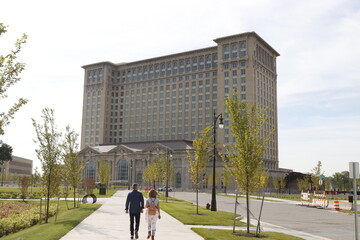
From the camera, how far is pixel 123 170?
119375mm

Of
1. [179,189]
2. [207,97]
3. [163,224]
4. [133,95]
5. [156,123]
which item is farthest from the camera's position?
[133,95]

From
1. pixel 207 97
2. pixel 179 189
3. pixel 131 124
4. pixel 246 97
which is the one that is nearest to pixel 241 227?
pixel 179 189

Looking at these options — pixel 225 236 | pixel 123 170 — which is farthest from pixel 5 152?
pixel 225 236

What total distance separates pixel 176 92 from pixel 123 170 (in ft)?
135

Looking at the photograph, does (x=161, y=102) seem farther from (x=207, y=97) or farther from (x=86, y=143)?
(x=86, y=143)

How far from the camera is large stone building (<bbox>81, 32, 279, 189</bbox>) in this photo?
402 feet

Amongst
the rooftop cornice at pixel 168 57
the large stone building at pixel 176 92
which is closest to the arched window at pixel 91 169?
the large stone building at pixel 176 92

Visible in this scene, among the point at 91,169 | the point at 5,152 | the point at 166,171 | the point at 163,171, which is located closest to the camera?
the point at 166,171

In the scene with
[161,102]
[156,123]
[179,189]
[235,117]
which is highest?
[161,102]

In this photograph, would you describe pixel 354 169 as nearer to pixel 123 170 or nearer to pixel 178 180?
pixel 178 180

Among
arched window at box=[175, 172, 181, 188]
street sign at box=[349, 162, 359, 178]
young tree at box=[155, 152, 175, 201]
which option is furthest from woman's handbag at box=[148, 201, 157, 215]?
arched window at box=[175, 172, 181, 188]

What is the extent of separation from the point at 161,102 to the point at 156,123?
30.3 ft

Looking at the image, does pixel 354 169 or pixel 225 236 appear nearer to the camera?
pixel 354 169

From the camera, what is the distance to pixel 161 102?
14550cm
